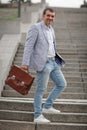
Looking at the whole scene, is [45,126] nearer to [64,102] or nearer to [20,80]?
[20,80]

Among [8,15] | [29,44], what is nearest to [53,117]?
[29,44]

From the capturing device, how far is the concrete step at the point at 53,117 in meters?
7.78

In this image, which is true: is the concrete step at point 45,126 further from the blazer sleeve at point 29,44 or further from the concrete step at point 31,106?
the blazer sleeve at point 29,44

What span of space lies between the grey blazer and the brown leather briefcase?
171mm

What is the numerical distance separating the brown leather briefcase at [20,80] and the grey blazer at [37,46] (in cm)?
17

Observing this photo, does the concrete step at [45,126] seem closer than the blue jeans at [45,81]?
No

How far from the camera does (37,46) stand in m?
7.27

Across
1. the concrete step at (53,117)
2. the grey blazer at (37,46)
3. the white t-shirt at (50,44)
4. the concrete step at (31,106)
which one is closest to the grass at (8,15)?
the concrete step at (31,106)

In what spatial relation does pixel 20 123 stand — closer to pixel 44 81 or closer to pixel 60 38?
pixel 44 81

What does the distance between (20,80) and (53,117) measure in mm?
960

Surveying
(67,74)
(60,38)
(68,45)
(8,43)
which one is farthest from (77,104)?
(60,38)

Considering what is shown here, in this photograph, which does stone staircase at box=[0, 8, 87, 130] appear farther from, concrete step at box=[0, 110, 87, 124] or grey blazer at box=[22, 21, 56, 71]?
grey blazer at box=[22, 21, 56, 71]

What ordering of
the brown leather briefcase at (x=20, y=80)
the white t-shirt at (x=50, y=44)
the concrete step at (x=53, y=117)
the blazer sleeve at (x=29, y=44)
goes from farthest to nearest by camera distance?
the concrete step at (x=53, y=117) < the white t-shirt at (x=50, y=44) < the brown leather briefcase at (x=20, y=80) < the blazer sleeve at (x=29, y=44)

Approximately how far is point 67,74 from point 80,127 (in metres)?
3.98
